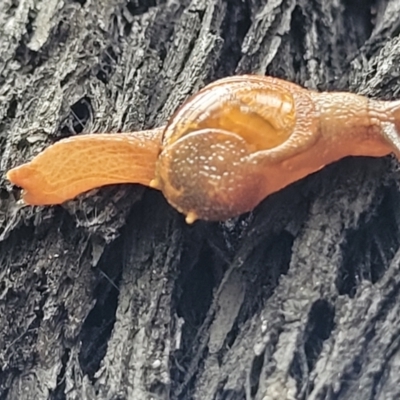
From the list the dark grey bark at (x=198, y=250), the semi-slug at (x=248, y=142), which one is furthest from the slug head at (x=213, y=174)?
the dark grey bark at (x=198, y=250)

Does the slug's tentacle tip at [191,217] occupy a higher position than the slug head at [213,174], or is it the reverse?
the slug head at [213,174]

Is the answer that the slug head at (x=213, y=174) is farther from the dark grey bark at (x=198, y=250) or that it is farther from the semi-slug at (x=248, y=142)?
the dark grey bark at (x=198, y=250)

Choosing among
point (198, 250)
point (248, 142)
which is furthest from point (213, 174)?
point (198, 250)

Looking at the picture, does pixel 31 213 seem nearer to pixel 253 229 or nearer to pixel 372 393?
pixel 253 229

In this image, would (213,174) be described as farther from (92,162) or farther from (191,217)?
(92,162)

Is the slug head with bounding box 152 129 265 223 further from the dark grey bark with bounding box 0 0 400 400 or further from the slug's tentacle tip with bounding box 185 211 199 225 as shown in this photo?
the dark grey bark with bounding box 0 0 400 400
